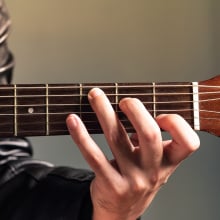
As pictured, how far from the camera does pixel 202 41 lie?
120 cm

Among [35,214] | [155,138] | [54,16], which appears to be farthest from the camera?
[54,16]

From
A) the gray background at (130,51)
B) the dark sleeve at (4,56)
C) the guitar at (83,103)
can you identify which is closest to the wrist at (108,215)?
the guitar at (83,103)

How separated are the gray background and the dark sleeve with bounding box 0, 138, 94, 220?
396 mm

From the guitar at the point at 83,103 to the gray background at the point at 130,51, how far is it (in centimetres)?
55

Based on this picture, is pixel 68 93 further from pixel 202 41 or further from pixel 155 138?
pixel 202 41

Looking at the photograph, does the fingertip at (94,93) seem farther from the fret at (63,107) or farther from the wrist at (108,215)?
the wrist at (108,215)

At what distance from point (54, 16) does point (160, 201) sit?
577mm

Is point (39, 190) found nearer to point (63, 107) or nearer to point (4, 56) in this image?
point (63, 107)

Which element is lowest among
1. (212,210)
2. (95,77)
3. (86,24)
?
(212,210)

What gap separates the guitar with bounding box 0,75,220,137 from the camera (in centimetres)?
61

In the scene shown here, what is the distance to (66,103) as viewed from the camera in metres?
0.61

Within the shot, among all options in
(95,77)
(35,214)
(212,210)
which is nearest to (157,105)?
(35,214)

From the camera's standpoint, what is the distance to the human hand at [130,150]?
56 cm

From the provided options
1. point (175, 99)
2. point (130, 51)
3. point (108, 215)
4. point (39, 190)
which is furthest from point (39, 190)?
point (130, 51)
